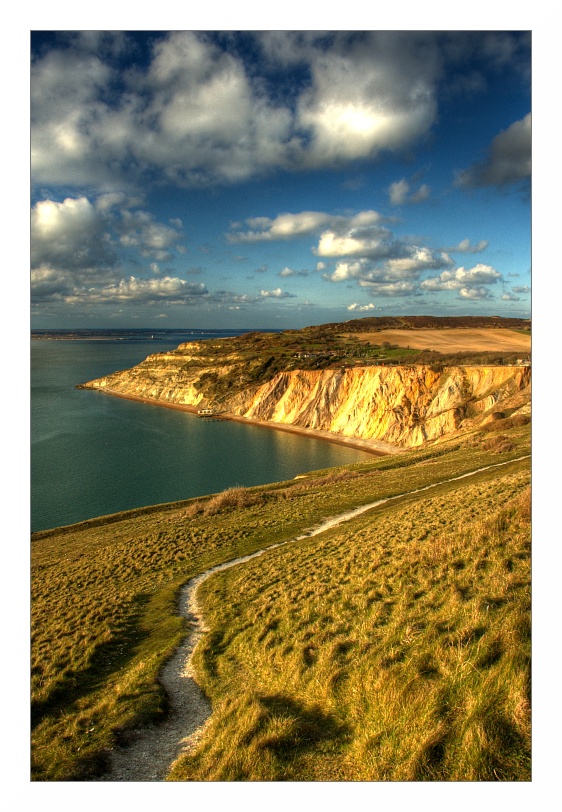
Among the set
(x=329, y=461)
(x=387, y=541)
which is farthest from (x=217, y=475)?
(x=387, y=541)

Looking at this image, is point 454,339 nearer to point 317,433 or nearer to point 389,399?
point 389,399

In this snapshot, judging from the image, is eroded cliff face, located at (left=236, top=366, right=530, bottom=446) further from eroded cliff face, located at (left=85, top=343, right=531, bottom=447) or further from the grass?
the grass

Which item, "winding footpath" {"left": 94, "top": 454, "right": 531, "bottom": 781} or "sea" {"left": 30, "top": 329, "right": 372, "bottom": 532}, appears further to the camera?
"sea" {"left": 30, "top": 329, "right": 372, "bottom": 532}

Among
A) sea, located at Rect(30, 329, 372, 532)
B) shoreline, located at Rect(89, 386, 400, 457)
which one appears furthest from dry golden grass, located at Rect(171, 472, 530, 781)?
shoreline, located at Rect(89, 386, 400, 457)

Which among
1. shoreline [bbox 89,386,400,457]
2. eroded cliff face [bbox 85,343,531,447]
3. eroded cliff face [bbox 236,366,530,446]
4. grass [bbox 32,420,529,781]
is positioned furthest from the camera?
shoreline [bbox 89,386,400,457]

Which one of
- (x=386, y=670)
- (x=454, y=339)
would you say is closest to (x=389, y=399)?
(x=454, y=339)

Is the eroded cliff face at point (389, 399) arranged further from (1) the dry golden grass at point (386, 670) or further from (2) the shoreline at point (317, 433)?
(1) the dry golden grass at point (386, 670)
